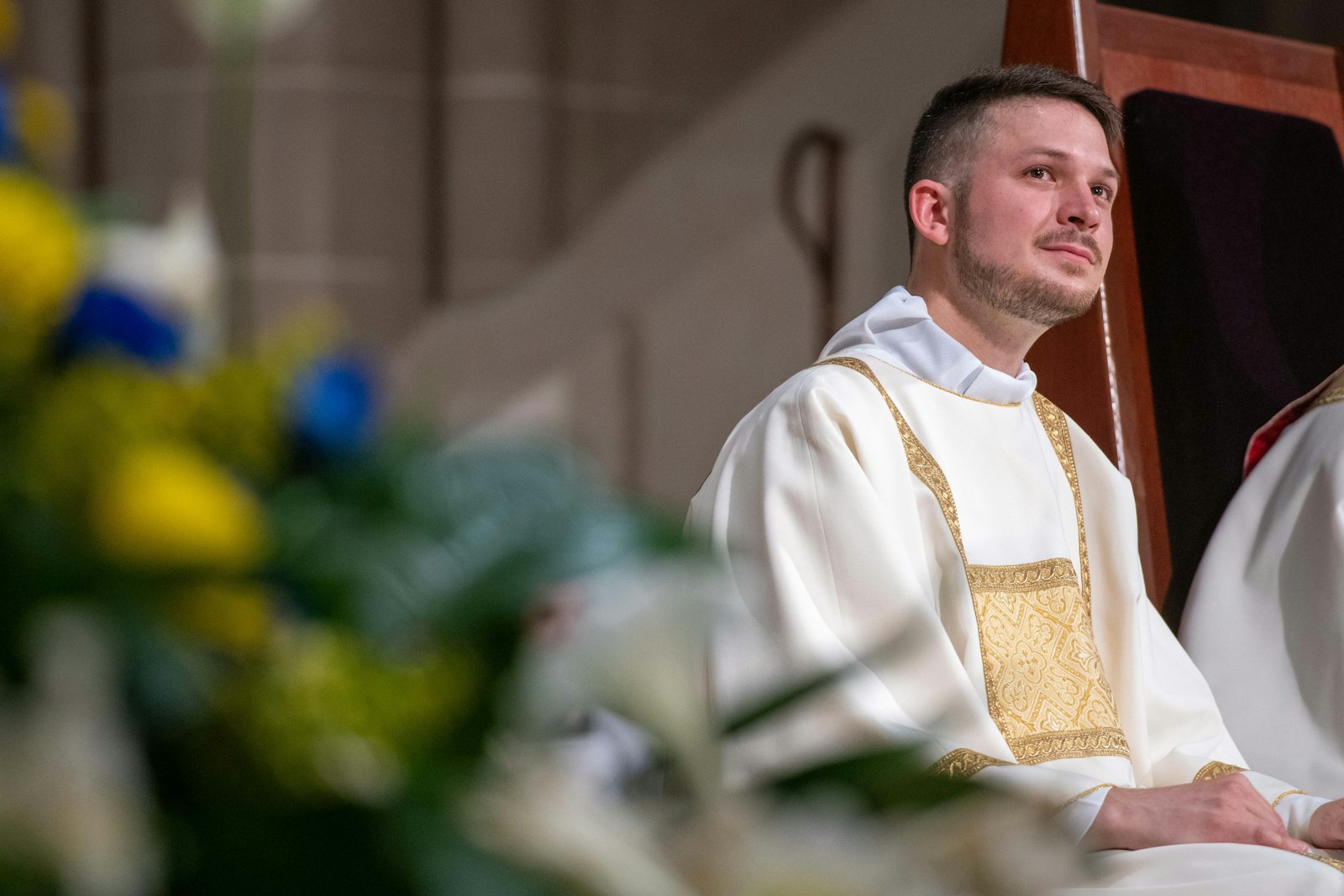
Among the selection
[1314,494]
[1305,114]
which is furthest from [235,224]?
[1305,114]

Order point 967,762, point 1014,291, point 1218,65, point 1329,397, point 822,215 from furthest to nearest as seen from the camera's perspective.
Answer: point 822,215, point 1218,65, point 1329,397, point 1014,291, point 967,762

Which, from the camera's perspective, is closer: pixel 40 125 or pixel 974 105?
pixel 40 125

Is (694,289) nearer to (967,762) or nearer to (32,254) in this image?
(967,762)

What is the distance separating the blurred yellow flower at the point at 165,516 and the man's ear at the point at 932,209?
7.16 feet

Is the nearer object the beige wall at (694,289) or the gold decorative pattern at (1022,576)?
the gold decorative pattern at (1022,576)

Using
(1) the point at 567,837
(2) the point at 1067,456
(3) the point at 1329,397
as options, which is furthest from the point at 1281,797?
(1) the point at 567,837

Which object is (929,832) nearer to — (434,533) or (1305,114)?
(434,533)

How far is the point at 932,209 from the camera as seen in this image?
2561 millimetres

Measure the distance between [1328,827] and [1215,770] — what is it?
0.22m

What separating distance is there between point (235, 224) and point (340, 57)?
4.09 m

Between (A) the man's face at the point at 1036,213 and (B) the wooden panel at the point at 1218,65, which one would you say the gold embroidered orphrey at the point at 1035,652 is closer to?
(A) the man's face at the point at 1036,213

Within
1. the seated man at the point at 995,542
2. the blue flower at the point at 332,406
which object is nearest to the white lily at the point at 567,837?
the blue flower at the point at 332,406

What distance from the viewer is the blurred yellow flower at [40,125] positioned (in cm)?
56

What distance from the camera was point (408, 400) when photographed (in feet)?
1.92
